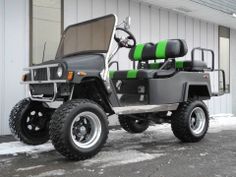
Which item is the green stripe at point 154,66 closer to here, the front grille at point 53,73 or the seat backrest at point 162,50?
the seat backrest at point 162,50

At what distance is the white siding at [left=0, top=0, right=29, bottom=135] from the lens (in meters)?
6.95

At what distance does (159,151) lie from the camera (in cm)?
576

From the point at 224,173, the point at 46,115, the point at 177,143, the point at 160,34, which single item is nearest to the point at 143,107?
the point at 177,143

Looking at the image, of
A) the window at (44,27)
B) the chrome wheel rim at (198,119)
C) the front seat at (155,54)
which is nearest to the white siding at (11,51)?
the window at (44,27)

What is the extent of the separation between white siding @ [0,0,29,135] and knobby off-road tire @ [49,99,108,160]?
254cm

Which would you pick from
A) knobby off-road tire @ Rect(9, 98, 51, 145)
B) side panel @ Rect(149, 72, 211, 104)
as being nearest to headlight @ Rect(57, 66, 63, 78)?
knobby off-road tire @ Rect(9, 98, 51, 145)

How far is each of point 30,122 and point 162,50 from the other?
267 cm

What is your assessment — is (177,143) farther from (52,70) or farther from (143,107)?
(52,70)

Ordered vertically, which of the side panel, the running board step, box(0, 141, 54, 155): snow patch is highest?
the side panel

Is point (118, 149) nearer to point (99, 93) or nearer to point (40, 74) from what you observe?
point (99, 93)

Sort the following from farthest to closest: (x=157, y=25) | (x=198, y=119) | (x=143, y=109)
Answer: (x=157, y=25)
(x=198, y=119)
(x=143, y=109)

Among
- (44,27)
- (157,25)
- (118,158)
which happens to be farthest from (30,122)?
(157,25)

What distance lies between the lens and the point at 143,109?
237 inches

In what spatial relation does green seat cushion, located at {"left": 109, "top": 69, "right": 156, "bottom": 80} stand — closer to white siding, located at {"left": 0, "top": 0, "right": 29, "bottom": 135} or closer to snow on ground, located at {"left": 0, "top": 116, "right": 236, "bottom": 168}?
snow on ground, located at {"left": 0, "top": 116, "right": 236, "bottom": 168}
